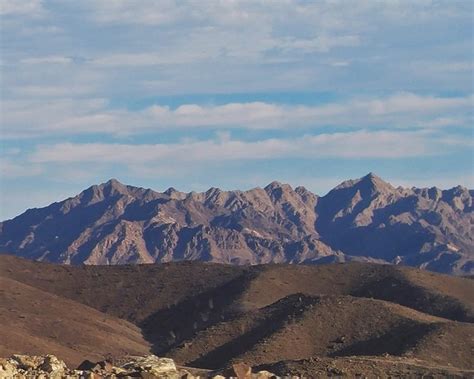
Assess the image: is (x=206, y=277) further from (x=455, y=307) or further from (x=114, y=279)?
(x=455, y=307)

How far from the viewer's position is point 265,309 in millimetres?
122688

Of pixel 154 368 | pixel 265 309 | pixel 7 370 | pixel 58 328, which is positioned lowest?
pixel 58 328

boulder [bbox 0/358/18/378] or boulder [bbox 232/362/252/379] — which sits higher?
boulder [bbox 0/358/18/378]

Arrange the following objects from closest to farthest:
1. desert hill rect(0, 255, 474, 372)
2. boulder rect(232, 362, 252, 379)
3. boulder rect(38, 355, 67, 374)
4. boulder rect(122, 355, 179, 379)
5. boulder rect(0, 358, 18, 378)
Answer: boulder rect(0, 358, 18, 378) < boulder rect(38, 355, 67, 374) < boulder rect(122, 355, 179, 379) < boulder rect(232, 362, 252, 379) < desert hill rect(0, 255, 474, 372)

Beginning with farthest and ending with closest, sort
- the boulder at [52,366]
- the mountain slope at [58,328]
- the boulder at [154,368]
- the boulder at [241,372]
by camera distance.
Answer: the mountain slope at [58,328] < the boulder at [241,372] < the boulder at [154,368] < the boulder at [52,366]

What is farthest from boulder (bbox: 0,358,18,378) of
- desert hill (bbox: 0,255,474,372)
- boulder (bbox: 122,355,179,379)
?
desert hill (bbox: 0,255,474,372)

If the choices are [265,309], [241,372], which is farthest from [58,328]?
[241,372]

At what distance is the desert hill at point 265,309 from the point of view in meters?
99.4

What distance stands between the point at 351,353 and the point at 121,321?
54.1 meters

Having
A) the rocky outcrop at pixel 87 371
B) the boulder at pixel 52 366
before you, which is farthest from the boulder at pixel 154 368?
the boulder at pixel 52 366

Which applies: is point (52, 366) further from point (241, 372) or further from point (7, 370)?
point (241, 372)

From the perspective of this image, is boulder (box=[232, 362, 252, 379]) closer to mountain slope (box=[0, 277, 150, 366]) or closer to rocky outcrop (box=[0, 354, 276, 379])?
rocky outcrop (box=[0, 354, 276, 379])

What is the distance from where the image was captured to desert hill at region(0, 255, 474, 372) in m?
99.4

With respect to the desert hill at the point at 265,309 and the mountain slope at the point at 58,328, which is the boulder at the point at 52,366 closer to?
the desert hill at the point at 265,309
